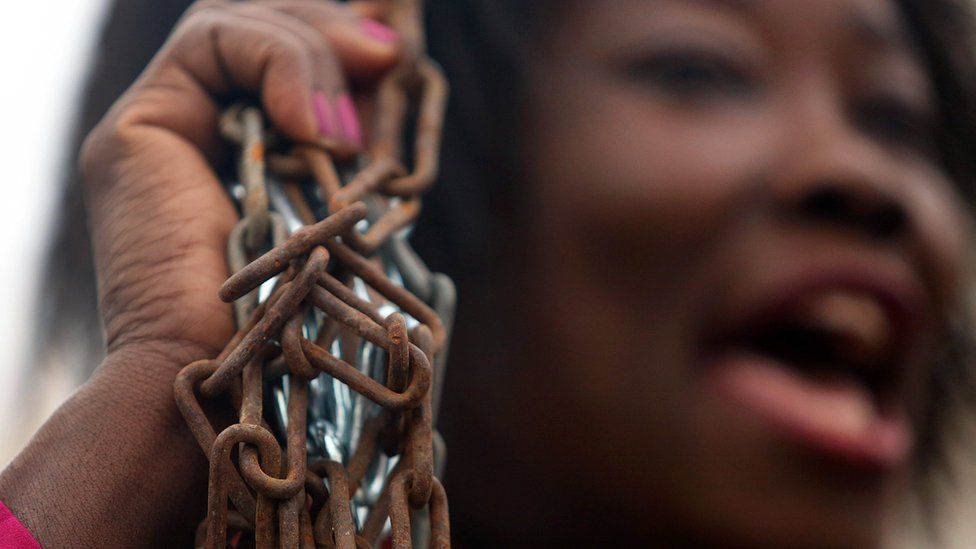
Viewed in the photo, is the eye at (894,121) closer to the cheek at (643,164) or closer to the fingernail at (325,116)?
the cheek at (643,164)

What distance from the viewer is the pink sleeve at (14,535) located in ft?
1.70

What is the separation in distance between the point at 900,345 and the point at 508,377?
1.30 feet

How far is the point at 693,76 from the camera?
96cm

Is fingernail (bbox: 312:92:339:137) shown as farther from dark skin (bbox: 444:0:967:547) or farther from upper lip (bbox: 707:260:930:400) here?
upper lip (bbox: 707:260:930:400)

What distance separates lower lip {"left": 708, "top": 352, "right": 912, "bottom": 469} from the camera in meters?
0.86

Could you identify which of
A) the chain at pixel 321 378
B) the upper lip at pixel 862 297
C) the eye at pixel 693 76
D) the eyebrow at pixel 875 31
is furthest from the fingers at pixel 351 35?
the eyebrow at pixel 875 31

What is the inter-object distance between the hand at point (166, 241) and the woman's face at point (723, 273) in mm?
263

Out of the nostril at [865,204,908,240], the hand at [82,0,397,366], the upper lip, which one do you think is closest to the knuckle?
the hand at [82,0,397,366]

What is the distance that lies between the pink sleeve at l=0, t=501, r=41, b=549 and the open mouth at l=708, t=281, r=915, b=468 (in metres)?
0.59

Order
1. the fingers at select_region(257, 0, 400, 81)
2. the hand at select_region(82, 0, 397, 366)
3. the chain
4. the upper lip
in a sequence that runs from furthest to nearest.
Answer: the upper lip
the fingers at select_region(257, 0, 400, 81)
the hand at select_region(82, 0, 397, 366)
the chain

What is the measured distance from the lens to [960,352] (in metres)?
1.28

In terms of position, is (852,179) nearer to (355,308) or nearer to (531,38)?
(531,38)

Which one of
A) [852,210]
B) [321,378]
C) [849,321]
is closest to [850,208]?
[852,210]

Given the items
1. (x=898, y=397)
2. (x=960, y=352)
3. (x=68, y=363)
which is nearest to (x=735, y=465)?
(x=898, y=397)
